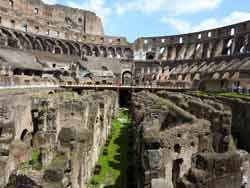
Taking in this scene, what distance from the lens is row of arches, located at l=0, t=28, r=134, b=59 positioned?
165ft

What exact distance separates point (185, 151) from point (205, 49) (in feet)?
184

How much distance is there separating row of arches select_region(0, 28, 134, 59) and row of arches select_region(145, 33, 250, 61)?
7.88 meters

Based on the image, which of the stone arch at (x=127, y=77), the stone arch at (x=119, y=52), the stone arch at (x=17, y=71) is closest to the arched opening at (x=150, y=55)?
the stone arch at (x=119, y=52)

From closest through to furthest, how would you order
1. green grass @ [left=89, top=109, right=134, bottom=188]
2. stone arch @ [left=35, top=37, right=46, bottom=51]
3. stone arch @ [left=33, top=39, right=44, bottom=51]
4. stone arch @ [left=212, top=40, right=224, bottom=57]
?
green grass @ [left=89, top=109, right=134, bottom=188] < stone arch @ [left=33, top=39, right=44, bottom=51] < stone arch @ [left=35, top=37, right=46, bottom=51] < stone arch @ [left=212, top=40, right=224, bottom=57]

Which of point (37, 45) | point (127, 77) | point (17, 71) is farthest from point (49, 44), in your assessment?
point (17, 71)

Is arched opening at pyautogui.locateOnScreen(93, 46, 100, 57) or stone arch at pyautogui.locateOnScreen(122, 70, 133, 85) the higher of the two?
arched opening at pyautogui.locateOnScreen(93, 46, 100, 57)

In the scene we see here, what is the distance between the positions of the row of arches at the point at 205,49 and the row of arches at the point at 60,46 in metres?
7.88

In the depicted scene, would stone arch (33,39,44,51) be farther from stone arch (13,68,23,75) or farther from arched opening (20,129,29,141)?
arched opening (20,129,29,141)

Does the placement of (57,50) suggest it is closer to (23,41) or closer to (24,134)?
(23,41)

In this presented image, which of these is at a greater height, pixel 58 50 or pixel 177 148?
pixel 58 50

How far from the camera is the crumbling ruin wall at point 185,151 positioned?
189 inches

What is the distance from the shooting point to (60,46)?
2382 inches

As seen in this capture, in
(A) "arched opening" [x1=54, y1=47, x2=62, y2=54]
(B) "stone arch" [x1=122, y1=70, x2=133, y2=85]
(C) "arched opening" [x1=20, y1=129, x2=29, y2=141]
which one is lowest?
(C) "arched opening" [x1=20, y1=129, x2=29, y2=141]

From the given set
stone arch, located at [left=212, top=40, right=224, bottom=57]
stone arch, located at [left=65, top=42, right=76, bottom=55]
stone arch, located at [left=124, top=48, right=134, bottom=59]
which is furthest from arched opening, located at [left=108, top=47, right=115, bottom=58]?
stone arch, located at [left=212, top=40, right=224, bottom=57]
